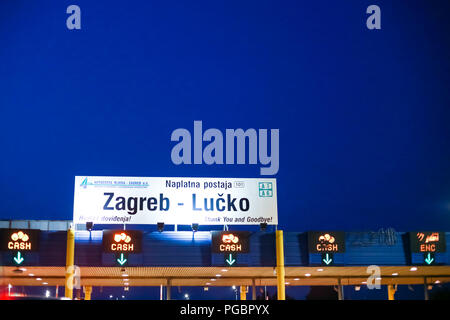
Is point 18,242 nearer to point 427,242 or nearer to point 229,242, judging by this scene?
point 229,242

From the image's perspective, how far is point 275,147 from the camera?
249 feet

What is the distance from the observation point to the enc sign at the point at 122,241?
27672 millimetres

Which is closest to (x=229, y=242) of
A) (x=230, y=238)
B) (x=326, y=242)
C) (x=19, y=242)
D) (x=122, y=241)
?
(x=230, y=238)

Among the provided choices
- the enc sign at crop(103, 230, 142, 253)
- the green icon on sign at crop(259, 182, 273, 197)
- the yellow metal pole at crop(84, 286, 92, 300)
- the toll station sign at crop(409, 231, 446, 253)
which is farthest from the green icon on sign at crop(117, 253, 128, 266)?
the toll station sign at crop(409, 231, 446, 253)

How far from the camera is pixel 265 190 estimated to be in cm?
2923

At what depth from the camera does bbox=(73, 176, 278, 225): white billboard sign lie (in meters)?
28.7

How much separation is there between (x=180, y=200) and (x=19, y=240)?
7375 mm

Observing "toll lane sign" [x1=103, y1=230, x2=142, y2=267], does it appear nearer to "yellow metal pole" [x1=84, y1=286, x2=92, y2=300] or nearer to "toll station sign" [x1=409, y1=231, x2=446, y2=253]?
"yellow metal pole" [x1=84, y1=286, x2=92, y2=300]

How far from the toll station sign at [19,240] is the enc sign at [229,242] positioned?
790 cm

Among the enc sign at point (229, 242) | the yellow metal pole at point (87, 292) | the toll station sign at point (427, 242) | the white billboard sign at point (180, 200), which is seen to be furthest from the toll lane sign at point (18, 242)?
the toll station sign at point (427, 242)

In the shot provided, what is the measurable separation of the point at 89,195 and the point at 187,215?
461cm
